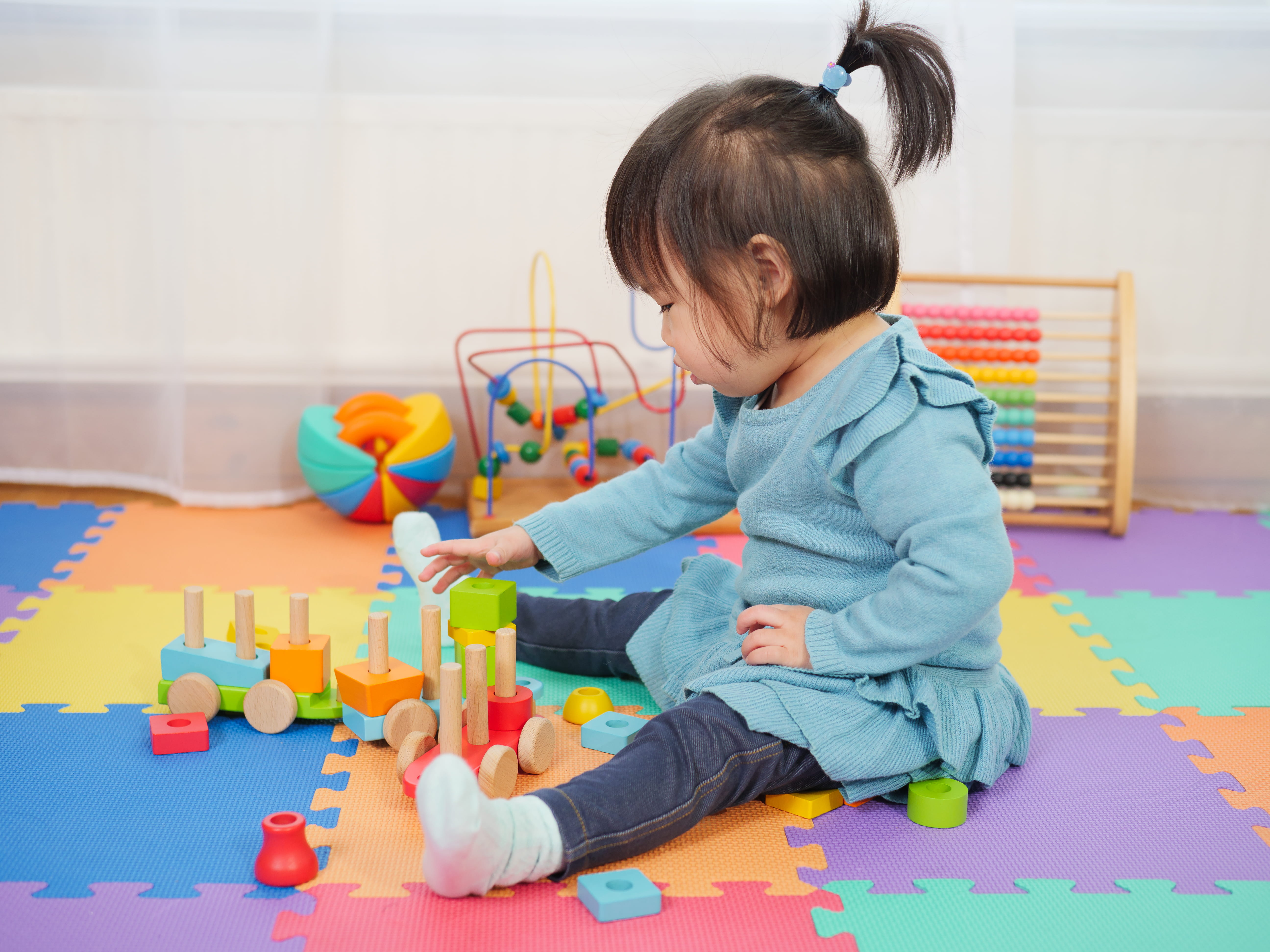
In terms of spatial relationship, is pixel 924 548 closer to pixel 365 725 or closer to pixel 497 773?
pixel 497 773

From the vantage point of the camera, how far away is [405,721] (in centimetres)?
96

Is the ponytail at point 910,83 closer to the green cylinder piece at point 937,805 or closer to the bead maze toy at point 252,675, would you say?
the green cylinder piece at point 937,805

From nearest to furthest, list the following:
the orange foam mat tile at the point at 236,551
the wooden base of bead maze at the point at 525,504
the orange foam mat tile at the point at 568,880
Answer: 1. the orange foam mat tile at the point at 568,880
2. the orange foam mat tile at the point at 236,551
3. the wooden base of bead maze at the point at 525,504

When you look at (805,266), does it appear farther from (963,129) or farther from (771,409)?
(963,129)

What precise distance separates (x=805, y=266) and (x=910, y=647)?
11.7 inches

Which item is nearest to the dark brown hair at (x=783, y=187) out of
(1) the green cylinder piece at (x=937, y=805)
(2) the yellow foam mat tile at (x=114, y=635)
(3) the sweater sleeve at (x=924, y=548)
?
(3) the sweater sleeve at (x=924, y=548)

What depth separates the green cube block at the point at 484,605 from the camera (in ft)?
3.13

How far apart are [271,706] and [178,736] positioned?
0.08 meters

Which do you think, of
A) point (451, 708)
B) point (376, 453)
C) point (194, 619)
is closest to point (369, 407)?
point (376, 453)

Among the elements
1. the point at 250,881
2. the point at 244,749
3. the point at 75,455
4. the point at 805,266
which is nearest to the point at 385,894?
the point at 250,881

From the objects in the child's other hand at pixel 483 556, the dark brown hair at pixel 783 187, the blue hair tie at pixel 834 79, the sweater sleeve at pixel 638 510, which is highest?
the blue hair tie at pixel 834 79

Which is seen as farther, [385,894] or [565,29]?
[565,29]

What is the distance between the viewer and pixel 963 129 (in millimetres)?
1777

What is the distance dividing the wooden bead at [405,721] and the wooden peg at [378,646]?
37mm
